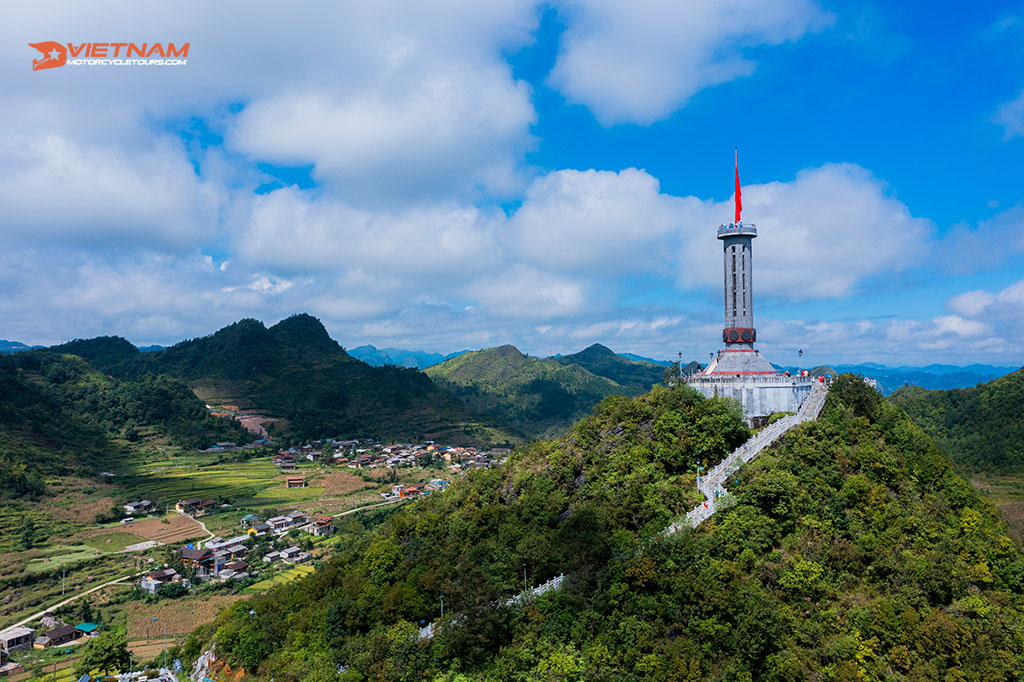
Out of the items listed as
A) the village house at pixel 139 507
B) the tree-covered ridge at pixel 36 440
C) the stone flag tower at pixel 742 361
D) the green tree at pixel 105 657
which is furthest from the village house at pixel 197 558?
the stone flag tower at pixel 742 361

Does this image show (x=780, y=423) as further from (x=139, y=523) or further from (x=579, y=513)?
(x=139, y=523)

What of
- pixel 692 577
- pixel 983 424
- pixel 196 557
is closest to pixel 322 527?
pixel 196 557

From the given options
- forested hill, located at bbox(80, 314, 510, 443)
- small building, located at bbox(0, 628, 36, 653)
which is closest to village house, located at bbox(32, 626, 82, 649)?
small building, located at bbox(0, 628, 36, 653)

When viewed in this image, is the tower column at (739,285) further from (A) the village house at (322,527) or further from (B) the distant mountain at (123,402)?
(B) the distant mountain at (123,402)

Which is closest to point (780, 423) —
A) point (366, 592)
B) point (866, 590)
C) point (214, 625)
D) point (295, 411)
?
point (866, 590)

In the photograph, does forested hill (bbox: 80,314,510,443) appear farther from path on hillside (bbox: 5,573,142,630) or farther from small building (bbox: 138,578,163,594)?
small building (bbox: 138,578,163,594)

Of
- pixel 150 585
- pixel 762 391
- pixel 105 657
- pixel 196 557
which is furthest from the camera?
pixel 196 557

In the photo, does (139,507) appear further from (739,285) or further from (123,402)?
(739,285)
